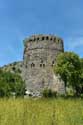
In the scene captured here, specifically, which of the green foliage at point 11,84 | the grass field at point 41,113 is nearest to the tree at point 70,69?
the green foliage at point 11,84

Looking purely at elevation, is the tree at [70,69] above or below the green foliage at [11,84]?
above


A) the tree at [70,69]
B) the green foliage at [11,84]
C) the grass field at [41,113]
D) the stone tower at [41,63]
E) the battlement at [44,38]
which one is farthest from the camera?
the battlement at [44,38]

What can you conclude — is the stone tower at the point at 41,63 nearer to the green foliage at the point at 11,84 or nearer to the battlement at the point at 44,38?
the battlement at the point at 44,38

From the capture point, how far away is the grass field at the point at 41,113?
8.95 m

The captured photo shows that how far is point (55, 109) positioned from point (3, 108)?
163 centimetres

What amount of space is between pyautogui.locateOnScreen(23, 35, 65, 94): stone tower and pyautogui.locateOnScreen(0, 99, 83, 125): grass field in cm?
5446

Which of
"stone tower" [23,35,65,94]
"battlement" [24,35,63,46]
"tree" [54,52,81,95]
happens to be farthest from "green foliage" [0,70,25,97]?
"battlement" [24,35,63,46]

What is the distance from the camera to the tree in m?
49.9

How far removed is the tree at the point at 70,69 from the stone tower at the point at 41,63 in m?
14.1

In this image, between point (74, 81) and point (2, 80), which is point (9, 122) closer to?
point (2, 80)

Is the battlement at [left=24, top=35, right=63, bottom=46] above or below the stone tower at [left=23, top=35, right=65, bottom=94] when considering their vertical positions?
above

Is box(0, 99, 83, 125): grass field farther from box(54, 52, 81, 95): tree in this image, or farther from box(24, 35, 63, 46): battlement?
box(24, 35, 63, 46): battlement

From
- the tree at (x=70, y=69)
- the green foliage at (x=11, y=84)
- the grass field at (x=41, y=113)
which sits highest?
the tree at (x=70, y=69)

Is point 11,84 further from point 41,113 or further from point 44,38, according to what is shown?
point 41,113
